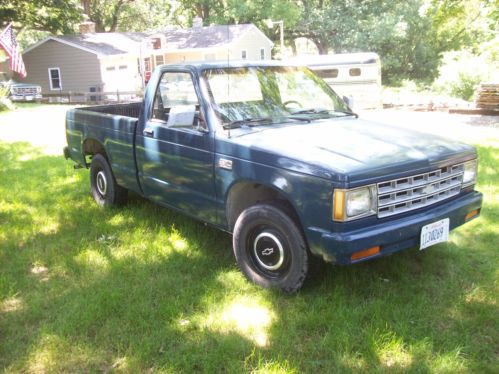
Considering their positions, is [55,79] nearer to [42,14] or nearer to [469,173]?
[42,14]

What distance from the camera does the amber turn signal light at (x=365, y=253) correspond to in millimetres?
3342

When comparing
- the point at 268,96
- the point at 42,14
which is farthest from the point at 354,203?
the point at 42,14

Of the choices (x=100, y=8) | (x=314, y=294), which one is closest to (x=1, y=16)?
(x=100, y=8)

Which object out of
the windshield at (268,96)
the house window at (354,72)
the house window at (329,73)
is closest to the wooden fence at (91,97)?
the house window at (329,73)

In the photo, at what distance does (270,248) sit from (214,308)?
2.06 feet

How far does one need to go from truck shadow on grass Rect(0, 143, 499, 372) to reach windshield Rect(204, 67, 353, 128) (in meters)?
1.36

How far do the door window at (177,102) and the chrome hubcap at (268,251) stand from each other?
113 cm

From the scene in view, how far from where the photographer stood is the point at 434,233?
3689 mm

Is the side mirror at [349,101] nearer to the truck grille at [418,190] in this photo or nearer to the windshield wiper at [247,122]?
the windshield wiper at [247,122]

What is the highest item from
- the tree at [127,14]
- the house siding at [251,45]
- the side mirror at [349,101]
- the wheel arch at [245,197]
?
the tree at [127,14]

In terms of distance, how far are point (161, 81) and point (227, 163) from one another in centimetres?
145

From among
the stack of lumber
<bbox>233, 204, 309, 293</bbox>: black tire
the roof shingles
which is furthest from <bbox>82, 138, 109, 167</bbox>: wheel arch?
the roof shingles

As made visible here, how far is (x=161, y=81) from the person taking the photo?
4.96m

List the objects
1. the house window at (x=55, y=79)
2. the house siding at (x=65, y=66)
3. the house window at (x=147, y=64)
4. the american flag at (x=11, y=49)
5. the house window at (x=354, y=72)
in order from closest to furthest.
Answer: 1. the american flag at (x=11, y=49)
2. the house window at (x=354, y=72)
3. the house siding at (x=65, y=66)
4. the house window at (x=55, y=79)
5. the house window at (x=147, y=64)
